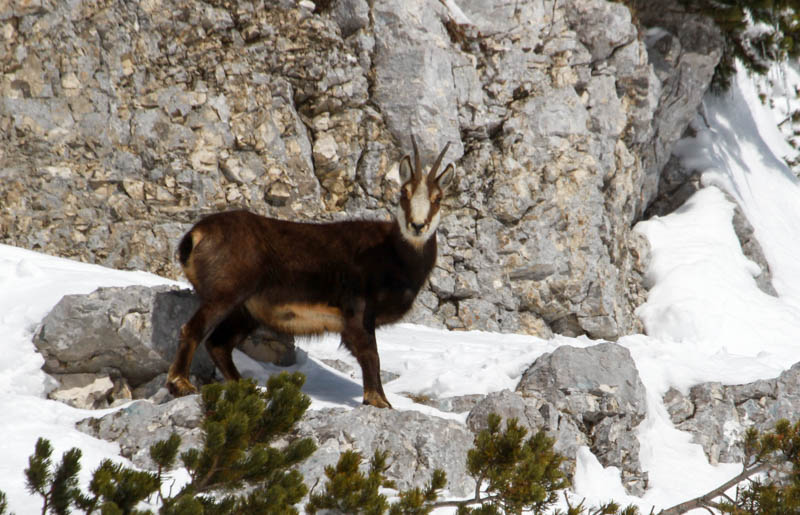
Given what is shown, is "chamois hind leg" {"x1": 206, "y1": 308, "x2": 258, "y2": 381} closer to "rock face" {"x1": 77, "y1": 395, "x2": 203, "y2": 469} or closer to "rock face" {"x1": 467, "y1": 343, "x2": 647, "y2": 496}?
"rock face" {"x1": 77, "y1": 395, "x2": 203, "y2": 469}

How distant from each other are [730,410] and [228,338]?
5.50m

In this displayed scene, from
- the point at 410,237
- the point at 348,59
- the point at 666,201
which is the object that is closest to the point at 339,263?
the point at 410,237

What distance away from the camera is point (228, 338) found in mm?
6445

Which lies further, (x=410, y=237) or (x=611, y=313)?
(x=611, y=313)

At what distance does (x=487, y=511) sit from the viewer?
390cm

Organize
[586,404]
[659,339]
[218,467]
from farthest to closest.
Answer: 1. [659,339]
2. [586,404]
3. [218,467]

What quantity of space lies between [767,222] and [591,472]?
501 inches

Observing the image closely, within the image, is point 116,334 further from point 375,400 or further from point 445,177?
point 445,177

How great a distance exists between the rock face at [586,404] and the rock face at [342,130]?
154 inches

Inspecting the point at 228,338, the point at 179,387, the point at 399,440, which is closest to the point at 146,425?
the point at 179,387

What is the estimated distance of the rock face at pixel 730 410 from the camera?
765 cm

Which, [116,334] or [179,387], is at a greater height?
[116,334]

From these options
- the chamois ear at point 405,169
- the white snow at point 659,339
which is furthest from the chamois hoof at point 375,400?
the chamois ear at point 405,169

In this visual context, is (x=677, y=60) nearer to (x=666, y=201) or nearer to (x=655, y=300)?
(x=666, y=201)
